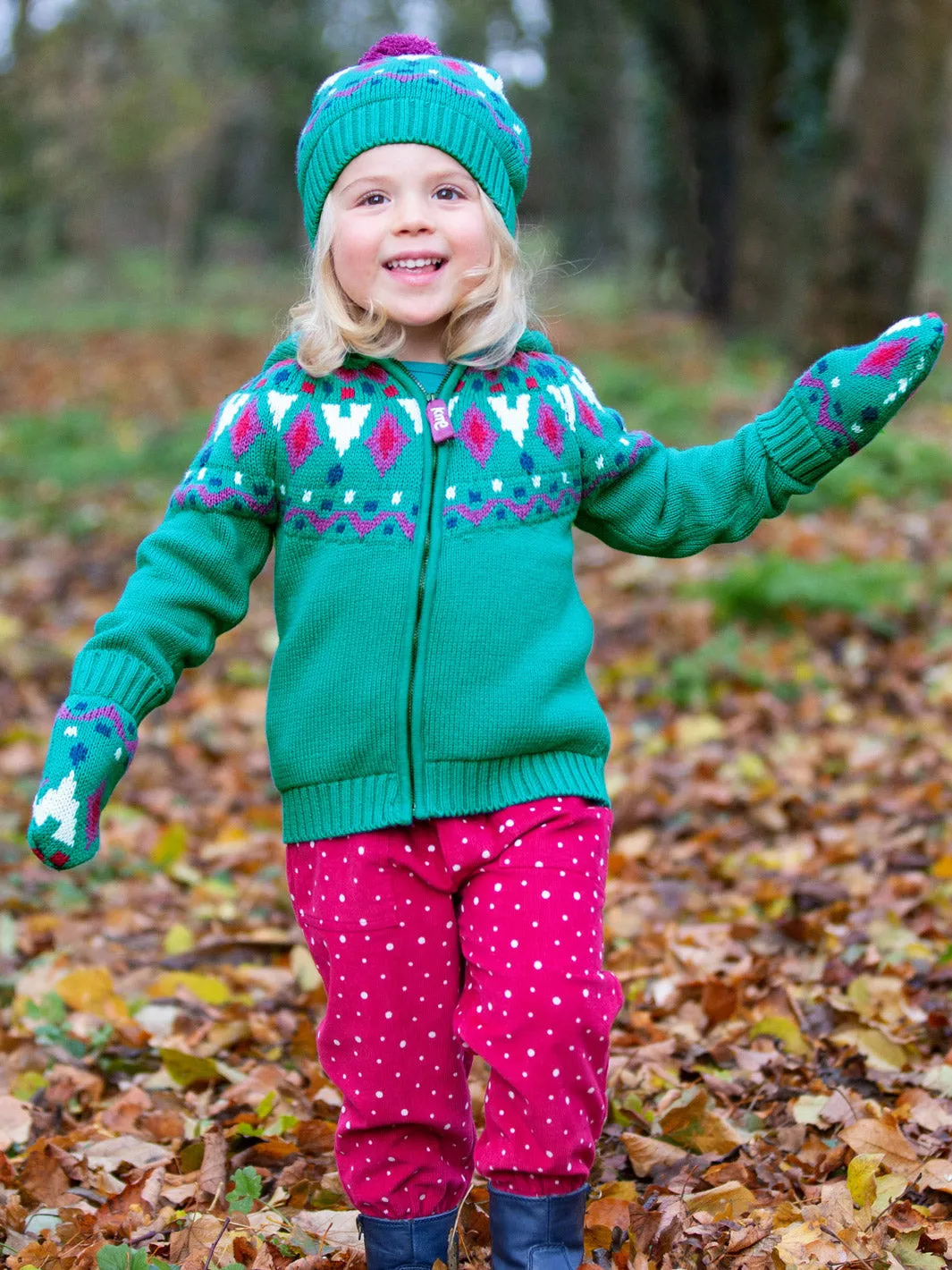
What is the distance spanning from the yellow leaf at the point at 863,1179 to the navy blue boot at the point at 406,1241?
0.72m

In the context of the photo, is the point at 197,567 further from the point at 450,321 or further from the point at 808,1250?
the point at 808,1250

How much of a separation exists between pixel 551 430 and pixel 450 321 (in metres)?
0.27

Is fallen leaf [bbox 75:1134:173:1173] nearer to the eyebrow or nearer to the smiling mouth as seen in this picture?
the smiling mouth

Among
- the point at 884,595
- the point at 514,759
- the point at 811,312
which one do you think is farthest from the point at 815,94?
the point at 514,759

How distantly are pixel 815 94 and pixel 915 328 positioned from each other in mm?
13934

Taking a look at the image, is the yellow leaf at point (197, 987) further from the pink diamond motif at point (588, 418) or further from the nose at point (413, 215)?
the nose at point (413, 215)

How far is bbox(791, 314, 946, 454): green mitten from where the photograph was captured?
259 centimetres

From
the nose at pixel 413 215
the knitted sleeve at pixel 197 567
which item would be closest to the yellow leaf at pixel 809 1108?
the knitted sleeve at pixel 197 567

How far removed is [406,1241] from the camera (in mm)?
2473

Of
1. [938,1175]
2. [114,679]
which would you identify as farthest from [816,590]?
[114,679]

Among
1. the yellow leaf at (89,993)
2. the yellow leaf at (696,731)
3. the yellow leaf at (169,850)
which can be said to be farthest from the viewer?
the yellow leaf at (696,731)

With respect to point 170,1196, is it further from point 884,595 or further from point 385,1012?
point 884,595

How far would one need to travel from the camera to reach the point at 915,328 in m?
2.62

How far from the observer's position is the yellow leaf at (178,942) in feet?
13.9
